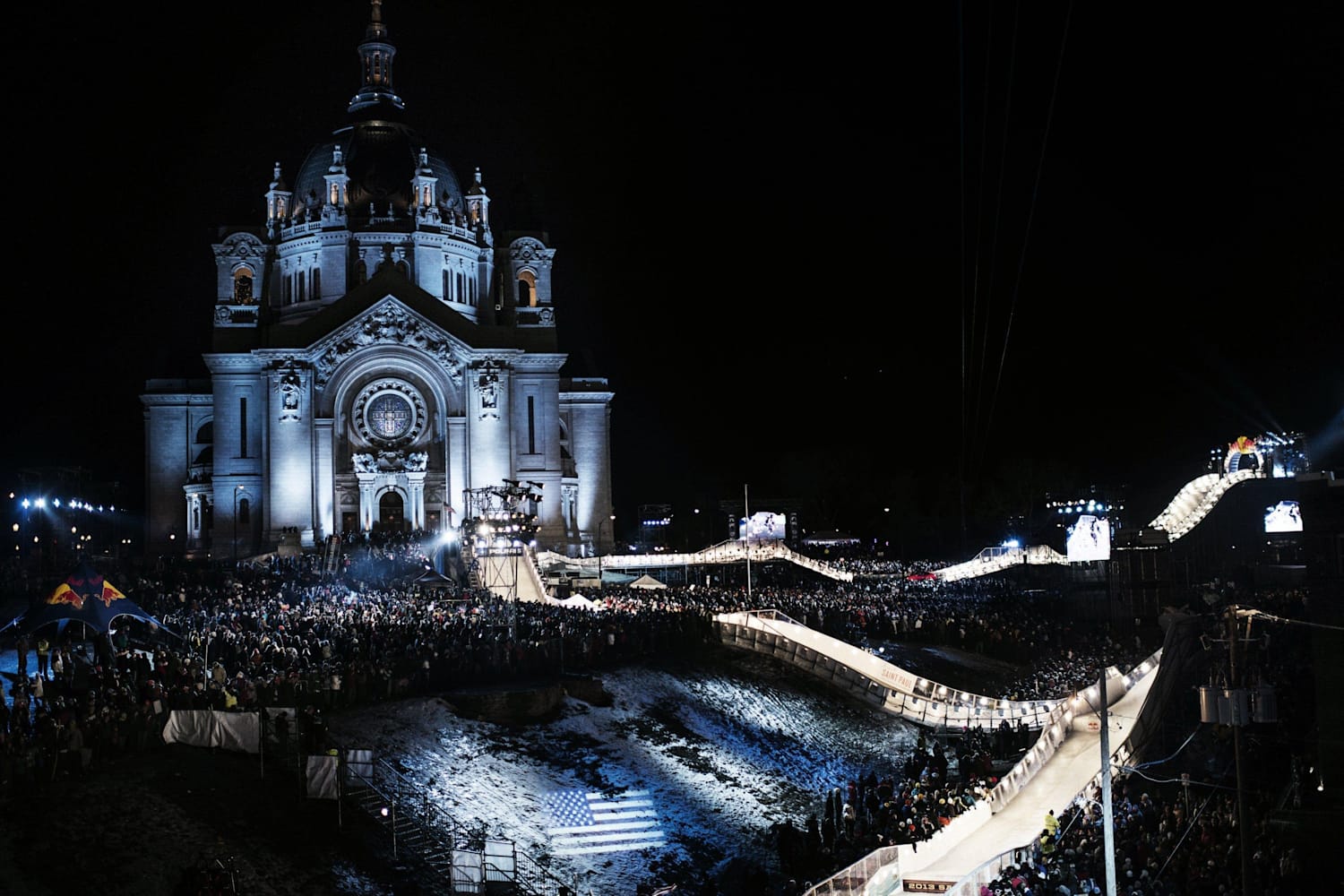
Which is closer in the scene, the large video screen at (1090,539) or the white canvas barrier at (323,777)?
the white canvas barrier at (323,777)

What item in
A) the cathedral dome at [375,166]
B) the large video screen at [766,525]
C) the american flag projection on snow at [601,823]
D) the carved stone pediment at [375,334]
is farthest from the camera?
the large video screen at [766,525]

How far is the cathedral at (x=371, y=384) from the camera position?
2776 inches

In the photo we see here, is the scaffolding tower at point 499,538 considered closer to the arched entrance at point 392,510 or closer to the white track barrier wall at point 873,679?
the white track barrier wall at point 873,679

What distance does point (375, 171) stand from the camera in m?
82.9

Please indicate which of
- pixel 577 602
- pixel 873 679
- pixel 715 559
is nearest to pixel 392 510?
pixel 715 559

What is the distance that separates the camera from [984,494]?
3947 inches

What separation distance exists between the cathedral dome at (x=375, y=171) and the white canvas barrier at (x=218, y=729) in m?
58.0

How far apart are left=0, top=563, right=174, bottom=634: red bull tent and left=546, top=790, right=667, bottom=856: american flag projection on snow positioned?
10869 millimetres

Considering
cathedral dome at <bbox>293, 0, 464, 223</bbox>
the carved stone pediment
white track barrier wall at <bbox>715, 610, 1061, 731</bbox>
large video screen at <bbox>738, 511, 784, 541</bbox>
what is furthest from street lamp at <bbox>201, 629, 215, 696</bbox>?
large video screen at <bbox>738, 511, 784, 541</bbox>

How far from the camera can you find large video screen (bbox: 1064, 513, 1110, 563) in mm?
65875

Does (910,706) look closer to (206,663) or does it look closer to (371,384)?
(206,663)

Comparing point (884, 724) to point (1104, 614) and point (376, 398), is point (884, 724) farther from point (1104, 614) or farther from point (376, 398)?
point (376, 398)

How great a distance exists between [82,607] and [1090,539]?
49.5 meters

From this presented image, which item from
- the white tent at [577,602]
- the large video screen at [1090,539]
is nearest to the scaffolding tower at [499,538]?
the white tent at [577,602]
